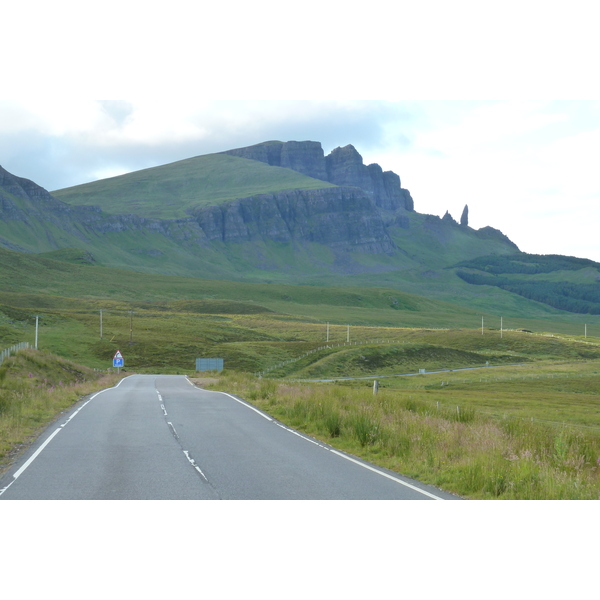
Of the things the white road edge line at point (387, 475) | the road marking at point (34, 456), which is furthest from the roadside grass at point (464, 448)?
the road marking at point (34, 456)

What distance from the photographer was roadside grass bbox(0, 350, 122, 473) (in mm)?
21044

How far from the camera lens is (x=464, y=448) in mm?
17328

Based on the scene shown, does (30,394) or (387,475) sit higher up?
(387,475)

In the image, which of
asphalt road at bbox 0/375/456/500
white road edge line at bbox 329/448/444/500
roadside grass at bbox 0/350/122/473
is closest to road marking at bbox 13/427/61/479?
asphalt road at bbox 0/375/456/500

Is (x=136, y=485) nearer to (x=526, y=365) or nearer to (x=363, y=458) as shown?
(x=363, y=458)

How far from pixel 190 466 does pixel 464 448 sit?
712cm

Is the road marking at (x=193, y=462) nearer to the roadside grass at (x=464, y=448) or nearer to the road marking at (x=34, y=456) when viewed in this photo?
the road marking at (x=34, y=456)

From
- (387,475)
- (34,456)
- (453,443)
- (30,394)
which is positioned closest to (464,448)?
(453,443)

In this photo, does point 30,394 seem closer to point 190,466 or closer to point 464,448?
point 190,466

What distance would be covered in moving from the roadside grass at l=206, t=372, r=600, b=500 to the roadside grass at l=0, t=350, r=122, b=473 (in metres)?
9.73

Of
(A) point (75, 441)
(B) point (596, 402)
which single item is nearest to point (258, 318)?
(B) point (596, 402)

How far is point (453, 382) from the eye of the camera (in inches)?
3273

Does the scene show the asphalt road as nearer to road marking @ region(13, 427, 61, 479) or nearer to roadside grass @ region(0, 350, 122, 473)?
road marking @ region(13, 427, 61, 479)

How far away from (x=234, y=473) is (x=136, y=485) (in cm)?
248
